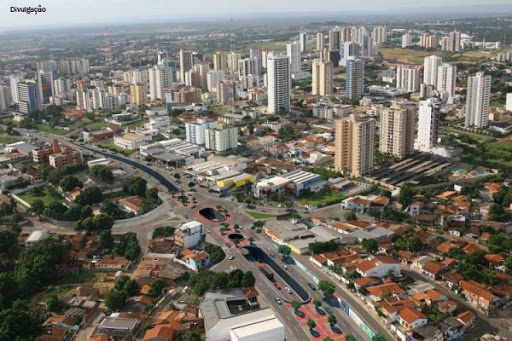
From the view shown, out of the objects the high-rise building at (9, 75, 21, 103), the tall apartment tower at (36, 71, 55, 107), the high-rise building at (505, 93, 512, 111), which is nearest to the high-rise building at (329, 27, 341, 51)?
the high-rise building at (505, 93, 512, 111)

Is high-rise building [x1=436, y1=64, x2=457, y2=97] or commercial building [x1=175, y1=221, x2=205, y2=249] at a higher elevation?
high-rise building [x1=436, y1=64, x2=457, y2=97]

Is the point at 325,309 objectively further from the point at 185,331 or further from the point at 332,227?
the point at 332,227

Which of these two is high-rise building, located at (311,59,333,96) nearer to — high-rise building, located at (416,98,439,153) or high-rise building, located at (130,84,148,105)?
high-rise building, located at (130,84,148,105)

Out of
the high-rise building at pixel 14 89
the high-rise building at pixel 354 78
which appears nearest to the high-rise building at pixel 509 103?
the high-rise building at pixel 354 78

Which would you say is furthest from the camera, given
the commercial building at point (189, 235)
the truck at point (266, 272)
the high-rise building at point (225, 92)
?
the high-rise building at point (225, 92)

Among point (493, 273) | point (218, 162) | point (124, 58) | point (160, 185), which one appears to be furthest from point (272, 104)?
point (124, 58)

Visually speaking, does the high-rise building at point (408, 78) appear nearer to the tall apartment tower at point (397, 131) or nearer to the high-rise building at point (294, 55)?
the high-rise building at point (294, 55)

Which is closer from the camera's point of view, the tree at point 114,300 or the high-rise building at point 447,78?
the tree at point 114,300
